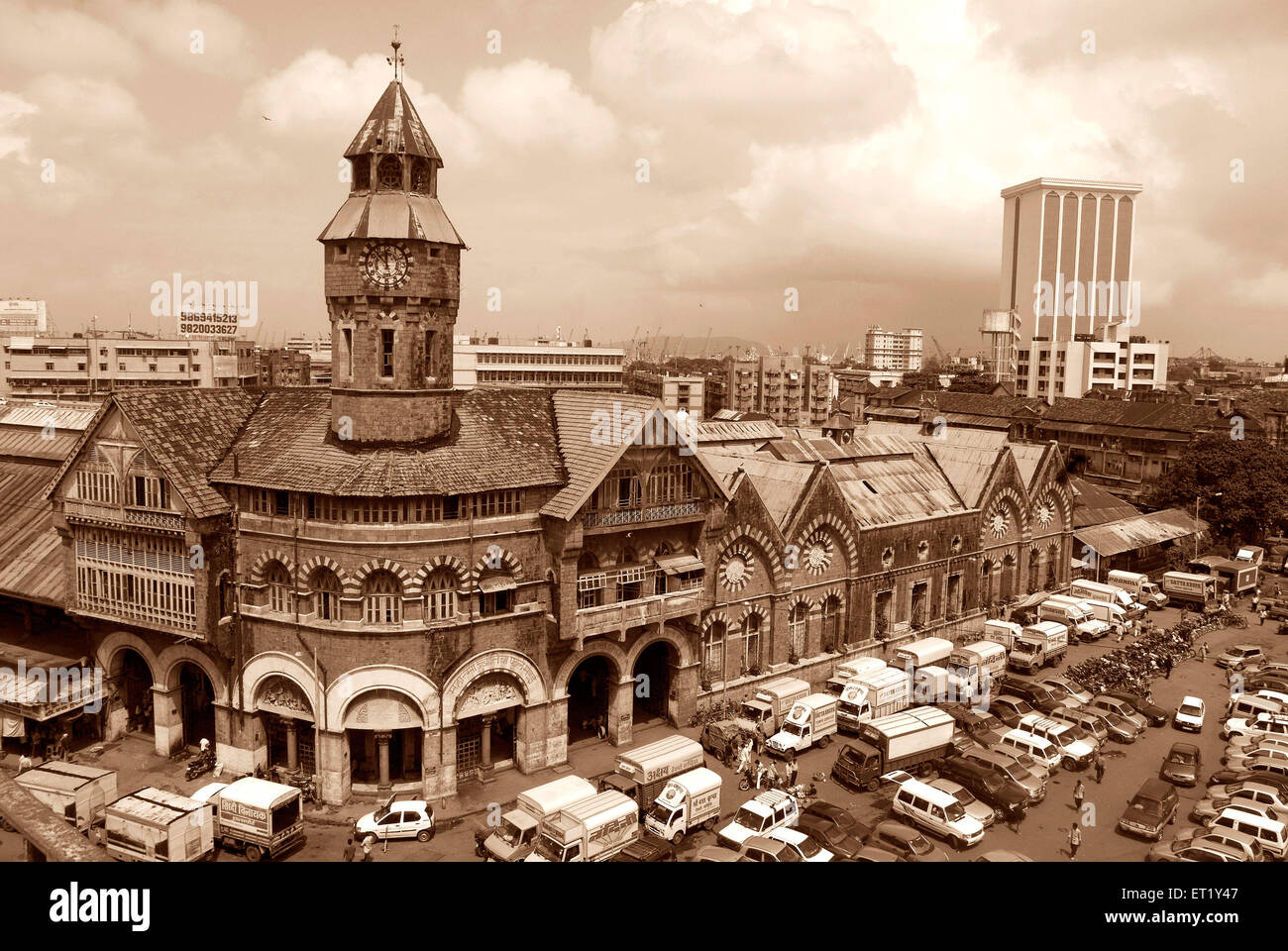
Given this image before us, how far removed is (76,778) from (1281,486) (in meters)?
116

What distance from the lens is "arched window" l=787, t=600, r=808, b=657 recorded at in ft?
221

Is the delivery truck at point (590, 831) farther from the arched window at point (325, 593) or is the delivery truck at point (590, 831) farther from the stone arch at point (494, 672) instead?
the arched window at point (325, 593)

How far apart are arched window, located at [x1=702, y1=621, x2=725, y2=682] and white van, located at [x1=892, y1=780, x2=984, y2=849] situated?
1578cm

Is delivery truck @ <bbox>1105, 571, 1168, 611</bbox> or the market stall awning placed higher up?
the market stall awning

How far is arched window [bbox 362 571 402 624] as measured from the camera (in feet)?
162

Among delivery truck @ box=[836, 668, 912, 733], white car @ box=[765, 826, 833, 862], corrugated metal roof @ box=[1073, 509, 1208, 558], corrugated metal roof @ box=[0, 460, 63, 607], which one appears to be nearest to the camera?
white car @ box=[765, 826, 833, 862]

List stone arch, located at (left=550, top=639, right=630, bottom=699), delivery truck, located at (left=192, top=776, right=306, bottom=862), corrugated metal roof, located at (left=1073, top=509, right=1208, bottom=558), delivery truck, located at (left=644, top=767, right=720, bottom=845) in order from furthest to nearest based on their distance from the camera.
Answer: corrugated metal roof, located at (left=1073, top=509, right=1208, bottom=558)
stone arch, located at (left=550, top=639, right=630, bottom=699)
delivery truck, located at (left=644, top=767, right=720, bottom=845)
delivery truck, located at (left=192, top=776, right=306, bottom=862)

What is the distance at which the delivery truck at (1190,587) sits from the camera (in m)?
91.9

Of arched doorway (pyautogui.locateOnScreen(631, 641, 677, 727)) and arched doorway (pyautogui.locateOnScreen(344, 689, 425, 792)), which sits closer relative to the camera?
arched doorway (pyautogui.locateOnScreen(344, 689, 425, 792))

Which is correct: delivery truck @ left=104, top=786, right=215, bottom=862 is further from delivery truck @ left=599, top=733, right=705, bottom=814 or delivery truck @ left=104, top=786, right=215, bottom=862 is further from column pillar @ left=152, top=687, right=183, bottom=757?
delivery truck @ left=599, top=733, right=705, bottom=814

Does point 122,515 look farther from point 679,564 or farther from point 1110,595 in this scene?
point 1110,595

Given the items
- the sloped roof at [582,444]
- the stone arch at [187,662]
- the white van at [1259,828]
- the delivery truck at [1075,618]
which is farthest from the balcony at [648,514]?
the delivery truck at [1075,618]
